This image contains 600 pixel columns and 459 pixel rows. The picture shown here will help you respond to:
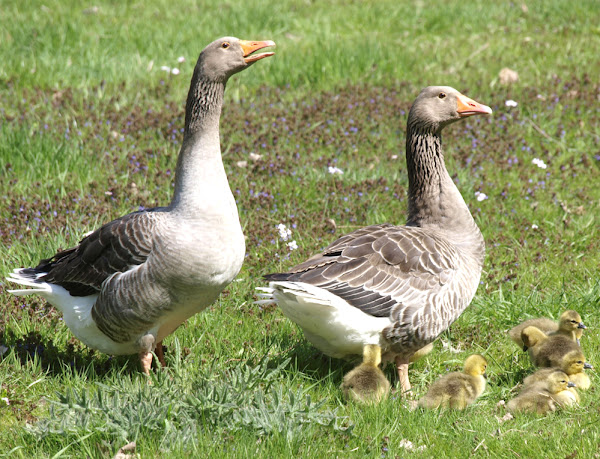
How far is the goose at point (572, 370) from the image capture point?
16.4 feet

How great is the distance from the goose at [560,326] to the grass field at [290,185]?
0.22m

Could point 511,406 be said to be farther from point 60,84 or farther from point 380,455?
point 60,84

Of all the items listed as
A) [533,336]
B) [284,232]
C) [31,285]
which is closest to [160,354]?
[31,285]

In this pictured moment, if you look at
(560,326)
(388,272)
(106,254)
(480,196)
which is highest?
(106,254)

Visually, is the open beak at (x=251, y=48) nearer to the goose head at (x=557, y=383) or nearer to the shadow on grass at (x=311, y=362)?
the shadow on grass at (x=311, y=362)

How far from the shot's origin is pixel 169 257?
4.80 meters

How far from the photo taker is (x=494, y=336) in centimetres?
591

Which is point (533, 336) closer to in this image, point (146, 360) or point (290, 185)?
point (146, 360)

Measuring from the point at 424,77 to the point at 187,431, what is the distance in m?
7.51

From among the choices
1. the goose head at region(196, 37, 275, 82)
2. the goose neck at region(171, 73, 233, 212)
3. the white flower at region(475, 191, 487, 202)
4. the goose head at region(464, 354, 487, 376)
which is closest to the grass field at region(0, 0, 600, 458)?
the white flower at region(475, 191, 487, 202)

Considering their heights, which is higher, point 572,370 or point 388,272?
point 388,272

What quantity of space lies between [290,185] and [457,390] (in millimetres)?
3563

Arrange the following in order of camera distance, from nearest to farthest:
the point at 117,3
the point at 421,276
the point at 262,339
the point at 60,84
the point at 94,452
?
the point at 94,452, the point at 421,276, the point at 262,339, the point at 60,84, the point at 117,3

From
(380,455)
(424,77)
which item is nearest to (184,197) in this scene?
(380,455)
